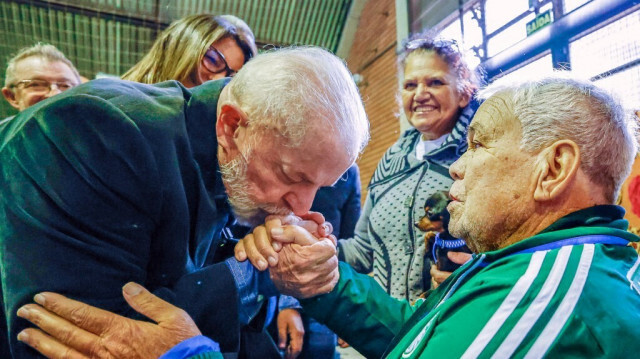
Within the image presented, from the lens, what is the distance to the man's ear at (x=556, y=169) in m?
1.21

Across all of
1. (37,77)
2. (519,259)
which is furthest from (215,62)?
(519,259)

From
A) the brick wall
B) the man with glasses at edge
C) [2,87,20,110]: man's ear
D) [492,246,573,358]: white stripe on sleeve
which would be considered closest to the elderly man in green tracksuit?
[492,246,573,358]: white stripe on sleeve

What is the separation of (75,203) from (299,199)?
2.15ft

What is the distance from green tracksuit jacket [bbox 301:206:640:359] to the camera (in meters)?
0.94

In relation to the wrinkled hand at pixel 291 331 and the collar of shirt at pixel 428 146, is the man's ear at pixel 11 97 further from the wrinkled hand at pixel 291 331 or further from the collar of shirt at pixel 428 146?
the collar of shirt at pixel 428 146

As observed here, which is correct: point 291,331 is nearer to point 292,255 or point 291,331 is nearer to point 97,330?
point 292,255

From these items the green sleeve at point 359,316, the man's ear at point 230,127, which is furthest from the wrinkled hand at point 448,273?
the man's ear at point 230,127

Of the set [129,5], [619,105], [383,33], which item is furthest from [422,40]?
[129,5]

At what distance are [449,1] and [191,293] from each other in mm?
3996

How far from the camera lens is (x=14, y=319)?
1115 millimetres

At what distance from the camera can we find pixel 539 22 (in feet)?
12.4

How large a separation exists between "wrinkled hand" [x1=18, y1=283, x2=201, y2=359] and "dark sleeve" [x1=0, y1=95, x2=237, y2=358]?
3cm

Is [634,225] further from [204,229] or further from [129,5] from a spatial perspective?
[129,5]

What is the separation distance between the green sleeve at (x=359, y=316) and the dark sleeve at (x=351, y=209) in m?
1.00
